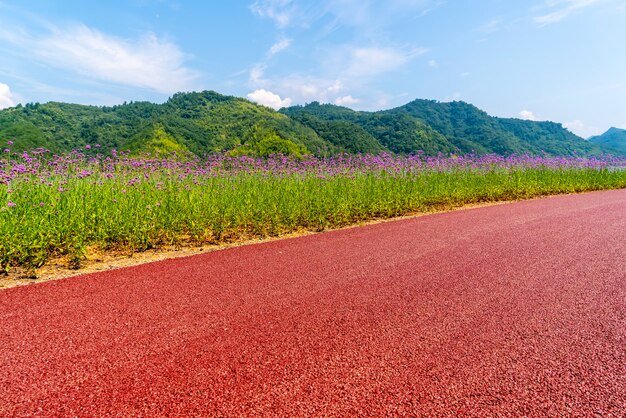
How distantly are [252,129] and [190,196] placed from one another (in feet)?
180

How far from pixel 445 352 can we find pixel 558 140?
382 feet

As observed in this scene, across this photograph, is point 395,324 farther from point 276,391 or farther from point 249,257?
point 249,257

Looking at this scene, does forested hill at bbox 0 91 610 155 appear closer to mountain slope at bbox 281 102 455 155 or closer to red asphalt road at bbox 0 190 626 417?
mountain slope at bbox 281 102 455 155

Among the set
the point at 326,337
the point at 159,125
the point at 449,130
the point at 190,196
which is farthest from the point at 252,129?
the point at 449,130

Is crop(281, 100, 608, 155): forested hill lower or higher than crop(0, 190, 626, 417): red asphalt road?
higher

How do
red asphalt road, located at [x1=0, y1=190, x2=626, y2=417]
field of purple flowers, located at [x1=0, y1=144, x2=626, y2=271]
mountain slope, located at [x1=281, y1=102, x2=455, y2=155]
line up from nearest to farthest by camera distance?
red asphalt road, located at [x1=0, y1=190, x2=626, y2=417]
field of purple flowers, located at [x1=0, y1=144, x2=626, y2=271]
mountain slope, located at [x1=281, y1=102, x2=455, y2=155]

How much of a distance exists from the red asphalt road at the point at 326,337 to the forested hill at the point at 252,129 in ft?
87.1

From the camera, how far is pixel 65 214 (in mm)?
5301

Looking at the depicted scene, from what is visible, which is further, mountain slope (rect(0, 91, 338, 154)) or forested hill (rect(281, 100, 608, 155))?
forested hill (rect(281, 100, 608, 155))

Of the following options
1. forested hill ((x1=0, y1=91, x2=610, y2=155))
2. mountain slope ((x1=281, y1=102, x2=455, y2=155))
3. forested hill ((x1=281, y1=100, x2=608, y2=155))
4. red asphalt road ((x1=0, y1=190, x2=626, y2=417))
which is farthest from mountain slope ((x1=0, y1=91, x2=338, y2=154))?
red asphalt road ((x1=0, y1=190, x2=626, y2=417))

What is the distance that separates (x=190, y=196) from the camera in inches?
266

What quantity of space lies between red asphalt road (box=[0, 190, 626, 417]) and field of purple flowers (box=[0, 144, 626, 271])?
1.05m

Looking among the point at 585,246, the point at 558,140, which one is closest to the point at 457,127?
the point at 558,140

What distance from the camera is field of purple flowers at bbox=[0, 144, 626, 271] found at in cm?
512
